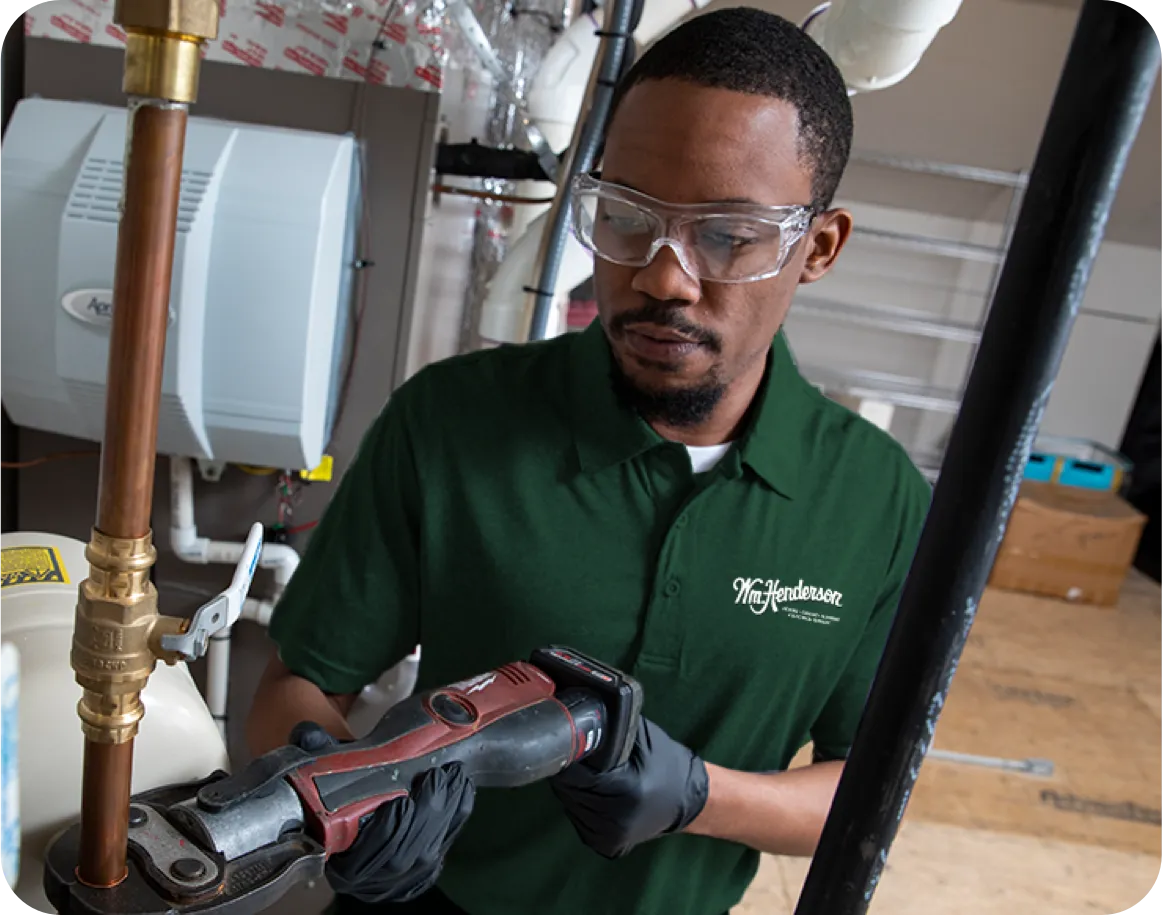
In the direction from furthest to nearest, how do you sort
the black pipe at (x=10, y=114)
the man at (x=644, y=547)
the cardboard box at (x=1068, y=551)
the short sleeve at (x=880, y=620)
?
the cardboard box at (x=1068, y=551) → the black pipe at (x=10, y=114) → the short sleeve at (x=880, y=620) → the man at (x=644, y=547)

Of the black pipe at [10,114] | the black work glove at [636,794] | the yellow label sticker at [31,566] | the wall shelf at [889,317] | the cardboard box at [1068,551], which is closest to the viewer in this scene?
the yellow label sticker at [31,566]

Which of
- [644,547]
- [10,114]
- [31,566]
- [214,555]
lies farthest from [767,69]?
[10,114]

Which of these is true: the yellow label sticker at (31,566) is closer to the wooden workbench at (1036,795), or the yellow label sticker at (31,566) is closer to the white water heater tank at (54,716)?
the white water heater tank at (54,716)

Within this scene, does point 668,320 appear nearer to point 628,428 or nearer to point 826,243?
point 628,428

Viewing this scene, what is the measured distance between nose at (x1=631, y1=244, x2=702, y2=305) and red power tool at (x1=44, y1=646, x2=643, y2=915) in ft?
1.20

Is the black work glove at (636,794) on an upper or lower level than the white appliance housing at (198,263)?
lower

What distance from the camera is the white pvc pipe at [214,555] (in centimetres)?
170

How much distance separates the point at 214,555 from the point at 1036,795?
99.7 inches

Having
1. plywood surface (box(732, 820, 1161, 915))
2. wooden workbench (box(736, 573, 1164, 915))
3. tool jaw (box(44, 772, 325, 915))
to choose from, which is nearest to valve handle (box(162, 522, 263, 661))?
tool jaw (box(44, 772, 325, 915))

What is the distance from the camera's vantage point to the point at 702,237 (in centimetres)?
94

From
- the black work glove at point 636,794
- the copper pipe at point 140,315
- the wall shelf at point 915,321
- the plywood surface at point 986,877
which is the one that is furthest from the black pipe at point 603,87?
the wall shelf at point 915,321

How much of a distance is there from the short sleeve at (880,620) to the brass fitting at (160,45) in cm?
94

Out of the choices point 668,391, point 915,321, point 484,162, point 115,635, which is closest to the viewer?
point 115,635

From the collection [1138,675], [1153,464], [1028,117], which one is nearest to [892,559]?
[1138,675]
